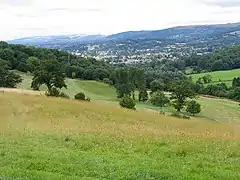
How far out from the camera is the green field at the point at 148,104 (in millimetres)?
78394

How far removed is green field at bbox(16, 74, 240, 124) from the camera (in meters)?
78.4

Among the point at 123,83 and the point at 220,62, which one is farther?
the point at 220,62

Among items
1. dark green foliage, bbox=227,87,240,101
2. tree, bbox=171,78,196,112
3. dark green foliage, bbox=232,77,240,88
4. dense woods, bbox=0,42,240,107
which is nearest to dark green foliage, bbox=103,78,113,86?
dense woods, bbox=0,42,240,107

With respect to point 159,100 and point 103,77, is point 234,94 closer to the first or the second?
point 159,100

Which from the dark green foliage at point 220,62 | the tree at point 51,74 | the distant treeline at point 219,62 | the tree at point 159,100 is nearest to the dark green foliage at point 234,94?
the tree at point 159,100

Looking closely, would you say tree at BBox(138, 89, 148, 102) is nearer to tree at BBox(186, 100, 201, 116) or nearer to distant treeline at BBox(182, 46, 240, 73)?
tree at BBox(186, 100, 201, 116)

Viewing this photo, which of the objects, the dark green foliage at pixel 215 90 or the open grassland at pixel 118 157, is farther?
the dark green foliage at pixel 215 90

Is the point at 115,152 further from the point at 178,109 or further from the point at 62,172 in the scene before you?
the point at 178,109

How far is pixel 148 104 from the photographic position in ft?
303

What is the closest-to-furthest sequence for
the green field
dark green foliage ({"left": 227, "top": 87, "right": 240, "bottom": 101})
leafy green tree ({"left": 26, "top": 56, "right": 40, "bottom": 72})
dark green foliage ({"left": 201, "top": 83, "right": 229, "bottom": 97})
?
1. the green field
2. dark green foliage ({"left": 227, "top": 87, "right": 240, "bottom": 101})
3. leafy green tree ({"left": 26, "top": 56, "right": 40, "bottom": 72})
4. dark green foliage ({"left": 201, "top": 83, "right": 229, "bottom": 97})

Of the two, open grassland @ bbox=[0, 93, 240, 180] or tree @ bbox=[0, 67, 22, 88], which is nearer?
open grassland @ bbox=[0, 93, 240, 180]

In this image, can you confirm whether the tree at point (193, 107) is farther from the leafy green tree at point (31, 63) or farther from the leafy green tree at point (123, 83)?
the leafy green tree at point (31, 63)

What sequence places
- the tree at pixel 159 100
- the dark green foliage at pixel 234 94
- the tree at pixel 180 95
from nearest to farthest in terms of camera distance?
the tree at pixel 180 95 < the tree at pixel 159 100 < the dark green foliage at pixel 234 94

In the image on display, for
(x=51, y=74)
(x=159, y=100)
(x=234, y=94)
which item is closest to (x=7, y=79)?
(x=51, y=74)
